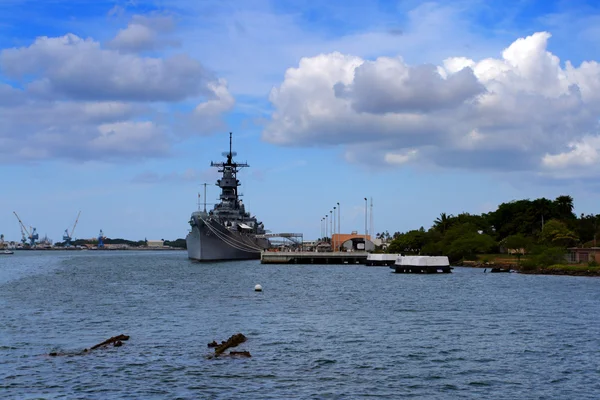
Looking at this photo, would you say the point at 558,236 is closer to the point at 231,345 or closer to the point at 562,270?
the point at 562,270

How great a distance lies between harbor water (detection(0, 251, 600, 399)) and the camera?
1276 inches

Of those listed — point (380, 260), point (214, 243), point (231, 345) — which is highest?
point (214, 243)

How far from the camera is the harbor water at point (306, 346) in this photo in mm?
32406

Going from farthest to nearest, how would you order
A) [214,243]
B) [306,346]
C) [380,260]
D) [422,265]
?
[214,243]
[380,260]
[422,265]
[306,346]

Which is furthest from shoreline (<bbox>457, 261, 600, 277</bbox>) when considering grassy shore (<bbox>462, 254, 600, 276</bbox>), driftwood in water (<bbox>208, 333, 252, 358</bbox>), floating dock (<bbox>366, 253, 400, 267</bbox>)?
driftwood in water (<bbox>208, 333, 252, 358</bbox>)

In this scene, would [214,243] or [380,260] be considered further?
[214,243]

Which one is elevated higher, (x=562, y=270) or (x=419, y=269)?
(x=419, y=269)

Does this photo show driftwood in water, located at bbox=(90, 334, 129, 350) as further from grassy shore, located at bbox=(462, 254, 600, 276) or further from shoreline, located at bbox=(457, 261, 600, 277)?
grassy shore, located at bbox=(462, 254, 600, 276)

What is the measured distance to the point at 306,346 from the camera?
43781 millimetres

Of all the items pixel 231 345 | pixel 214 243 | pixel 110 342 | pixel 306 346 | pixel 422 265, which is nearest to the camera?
pixel 231 345

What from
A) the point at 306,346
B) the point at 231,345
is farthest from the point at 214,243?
the point at 231,345

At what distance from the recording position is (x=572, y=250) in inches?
5689

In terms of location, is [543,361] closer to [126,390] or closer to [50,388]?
[126,390]

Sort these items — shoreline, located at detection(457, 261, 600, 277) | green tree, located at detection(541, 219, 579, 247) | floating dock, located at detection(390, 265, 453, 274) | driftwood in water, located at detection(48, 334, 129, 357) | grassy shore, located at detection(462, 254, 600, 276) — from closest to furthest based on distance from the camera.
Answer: driftwood in water, located at detection(48, 334, 129, 357) < shoreline, located at detection(457, 261, 600, 277) < grassy shore, located at detection(462, 254, 600, 276) < floating dock, located at detection(390, 265, 453, 274) < green tree, located at detection(541, 219, 579, 247)
